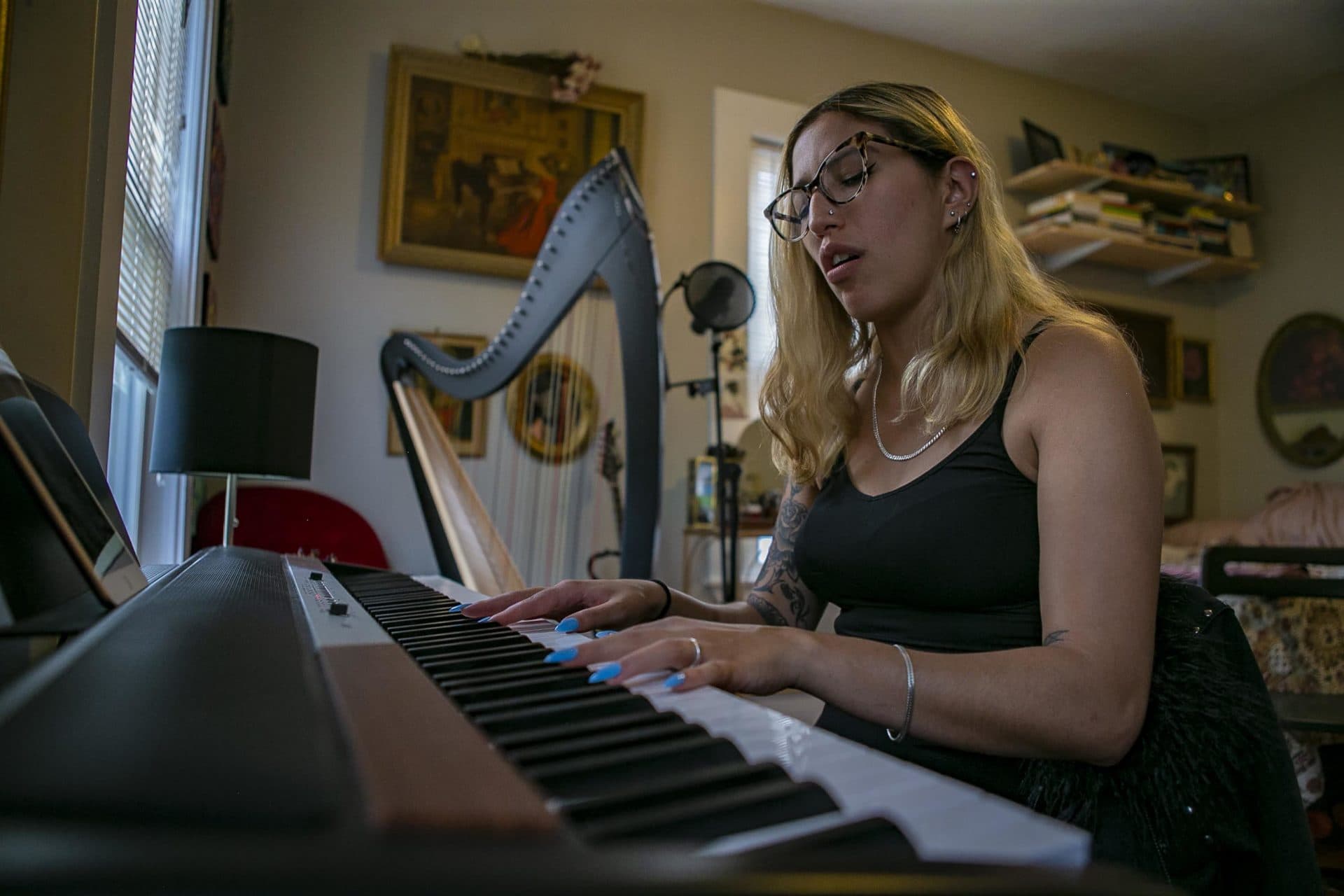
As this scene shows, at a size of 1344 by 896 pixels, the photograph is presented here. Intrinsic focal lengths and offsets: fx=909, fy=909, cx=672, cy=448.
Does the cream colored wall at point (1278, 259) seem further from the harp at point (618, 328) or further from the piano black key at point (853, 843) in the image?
the piano black key at point (853, 843)

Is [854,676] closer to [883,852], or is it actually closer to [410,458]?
[883,852]

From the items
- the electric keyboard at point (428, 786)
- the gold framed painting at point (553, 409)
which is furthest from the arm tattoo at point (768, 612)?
the gold framed painting at point (553, 409)

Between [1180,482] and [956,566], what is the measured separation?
494 centimetres

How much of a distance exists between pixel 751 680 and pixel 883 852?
372mm

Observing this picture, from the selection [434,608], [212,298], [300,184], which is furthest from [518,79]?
[434,608]

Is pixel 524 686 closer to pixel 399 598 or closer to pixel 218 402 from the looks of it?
pixel 399 598

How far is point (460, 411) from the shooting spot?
3582 mm

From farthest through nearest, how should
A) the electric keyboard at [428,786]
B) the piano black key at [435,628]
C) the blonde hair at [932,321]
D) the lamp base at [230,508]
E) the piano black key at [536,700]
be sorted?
the lamp base at [230,508] < the blonde hair at [932,321] < the piano black key at [435,628] < the piano black key at [536,700] < the electric keyboard at [428,786]

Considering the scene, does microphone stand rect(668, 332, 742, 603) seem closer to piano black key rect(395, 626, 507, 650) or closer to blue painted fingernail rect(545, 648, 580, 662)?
piano black key rect(395, 626, 507, 650)

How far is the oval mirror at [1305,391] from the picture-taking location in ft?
15.9

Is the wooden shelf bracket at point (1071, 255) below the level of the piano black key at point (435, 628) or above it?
above

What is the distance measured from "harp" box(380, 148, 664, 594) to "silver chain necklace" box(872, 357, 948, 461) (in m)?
0.46

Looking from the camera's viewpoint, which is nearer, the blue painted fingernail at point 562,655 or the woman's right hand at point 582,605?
the blue painted fingernail at point 562,655

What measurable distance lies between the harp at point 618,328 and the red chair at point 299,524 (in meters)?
0.68
